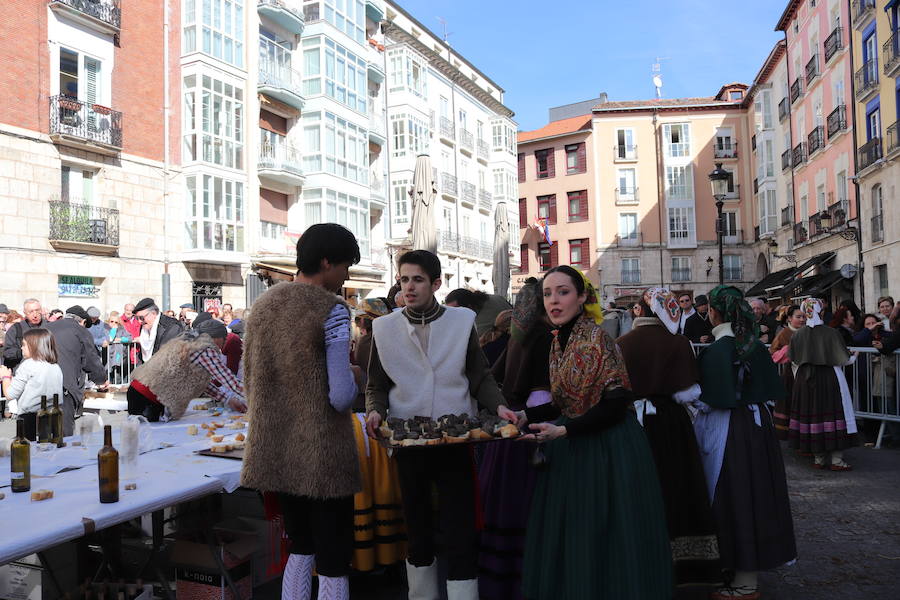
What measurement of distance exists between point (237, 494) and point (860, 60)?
28.1 meters

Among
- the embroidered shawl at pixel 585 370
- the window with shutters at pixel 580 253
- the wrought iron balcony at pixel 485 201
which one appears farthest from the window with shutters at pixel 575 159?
the embroidered shawl at pixel 585 370

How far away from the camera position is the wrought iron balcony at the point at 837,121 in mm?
26609

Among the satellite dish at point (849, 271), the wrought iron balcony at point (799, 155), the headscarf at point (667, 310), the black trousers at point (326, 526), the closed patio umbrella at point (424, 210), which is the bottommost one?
the black trousers at point (326, 526)

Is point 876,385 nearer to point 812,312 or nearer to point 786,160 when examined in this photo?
point 812,312

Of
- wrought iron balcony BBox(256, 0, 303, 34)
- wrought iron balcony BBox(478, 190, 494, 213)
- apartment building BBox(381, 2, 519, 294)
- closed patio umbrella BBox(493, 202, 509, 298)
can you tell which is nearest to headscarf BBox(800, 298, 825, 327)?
closed patio umbrella BBox(493, 202, 509, 298)

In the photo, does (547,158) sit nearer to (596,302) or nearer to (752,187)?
(752,187)

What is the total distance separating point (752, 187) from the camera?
45.5 metres

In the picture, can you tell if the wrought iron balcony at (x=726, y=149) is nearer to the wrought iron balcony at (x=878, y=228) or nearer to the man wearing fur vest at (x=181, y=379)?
the wrought iron balcony at (x=878, y=228)

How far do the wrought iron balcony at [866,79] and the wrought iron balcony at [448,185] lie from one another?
19.9m

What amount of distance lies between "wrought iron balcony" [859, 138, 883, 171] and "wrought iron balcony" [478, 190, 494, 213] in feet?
71.6

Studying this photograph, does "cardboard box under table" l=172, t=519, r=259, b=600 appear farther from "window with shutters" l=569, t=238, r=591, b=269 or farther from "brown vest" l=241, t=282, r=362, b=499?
"window with shutters" l=569, t=238, r=591, b=269

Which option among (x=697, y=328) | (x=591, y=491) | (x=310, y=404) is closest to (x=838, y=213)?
(x=697, y=328)

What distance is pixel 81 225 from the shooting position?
19.5 metres

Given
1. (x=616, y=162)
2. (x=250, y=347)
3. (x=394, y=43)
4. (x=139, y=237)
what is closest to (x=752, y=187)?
(x=616, y=162)
